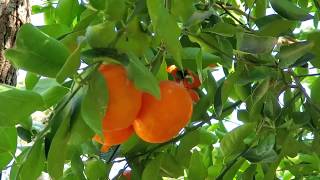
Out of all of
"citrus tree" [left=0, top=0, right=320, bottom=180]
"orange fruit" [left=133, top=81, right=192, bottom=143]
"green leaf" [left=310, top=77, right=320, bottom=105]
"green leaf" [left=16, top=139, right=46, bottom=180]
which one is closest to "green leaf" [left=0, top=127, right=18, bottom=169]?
"citrus tree" [left=0, top=0, right=320, bottom=180]

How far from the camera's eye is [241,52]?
2.76 feet

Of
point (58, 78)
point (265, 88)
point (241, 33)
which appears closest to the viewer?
point (58, 78)

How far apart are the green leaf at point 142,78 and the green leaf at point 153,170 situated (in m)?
0.36

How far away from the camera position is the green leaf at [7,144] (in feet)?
3.00

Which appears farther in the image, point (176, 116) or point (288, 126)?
point (288, 126)

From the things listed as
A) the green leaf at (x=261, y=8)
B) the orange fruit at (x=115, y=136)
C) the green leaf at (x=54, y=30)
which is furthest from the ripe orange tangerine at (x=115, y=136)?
the green leaf at (x=261, y=8)

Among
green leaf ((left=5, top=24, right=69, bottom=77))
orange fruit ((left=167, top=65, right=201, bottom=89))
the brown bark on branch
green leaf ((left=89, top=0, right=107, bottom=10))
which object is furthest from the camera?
the brown bark on branch

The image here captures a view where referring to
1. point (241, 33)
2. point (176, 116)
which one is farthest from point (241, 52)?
point (176, 116)

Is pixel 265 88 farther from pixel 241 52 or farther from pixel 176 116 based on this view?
pixel 176 116

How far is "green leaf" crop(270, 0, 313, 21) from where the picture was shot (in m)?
0.82

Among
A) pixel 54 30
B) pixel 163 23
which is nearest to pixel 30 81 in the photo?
pixel 54 30

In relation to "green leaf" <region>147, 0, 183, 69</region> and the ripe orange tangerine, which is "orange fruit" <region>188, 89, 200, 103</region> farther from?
"green leaf" <region>147, 0, 183, 69</region>

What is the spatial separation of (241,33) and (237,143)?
11.2 inches

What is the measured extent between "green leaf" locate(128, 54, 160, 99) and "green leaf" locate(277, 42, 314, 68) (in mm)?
284
